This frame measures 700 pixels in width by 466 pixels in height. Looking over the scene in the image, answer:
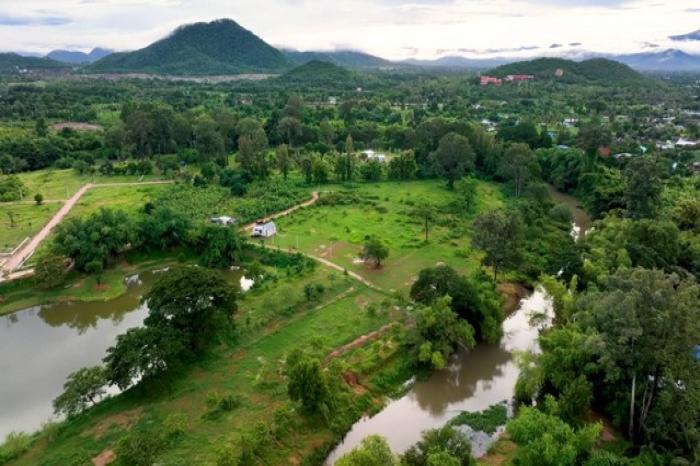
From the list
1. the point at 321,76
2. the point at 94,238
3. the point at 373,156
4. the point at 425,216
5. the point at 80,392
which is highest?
the point at 94,238

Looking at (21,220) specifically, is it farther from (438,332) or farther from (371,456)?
(371,456)

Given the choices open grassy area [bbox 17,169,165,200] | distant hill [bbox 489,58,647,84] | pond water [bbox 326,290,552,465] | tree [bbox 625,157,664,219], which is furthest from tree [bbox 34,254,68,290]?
distant hill [bbox 489,58,647,84]

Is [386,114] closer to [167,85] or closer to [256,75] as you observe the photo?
[167,85]

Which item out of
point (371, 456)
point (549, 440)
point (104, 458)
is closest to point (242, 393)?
point (104, 458)

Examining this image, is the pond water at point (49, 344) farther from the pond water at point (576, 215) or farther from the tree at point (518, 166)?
the tree at point (518, 166)

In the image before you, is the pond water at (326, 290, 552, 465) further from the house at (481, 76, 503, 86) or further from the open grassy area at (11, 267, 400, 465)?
the house at (481, 76, 503, 86)

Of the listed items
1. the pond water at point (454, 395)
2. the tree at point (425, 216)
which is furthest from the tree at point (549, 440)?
the tree at point (425, 216)

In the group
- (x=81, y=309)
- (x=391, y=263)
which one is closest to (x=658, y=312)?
(x=391, y=263)
